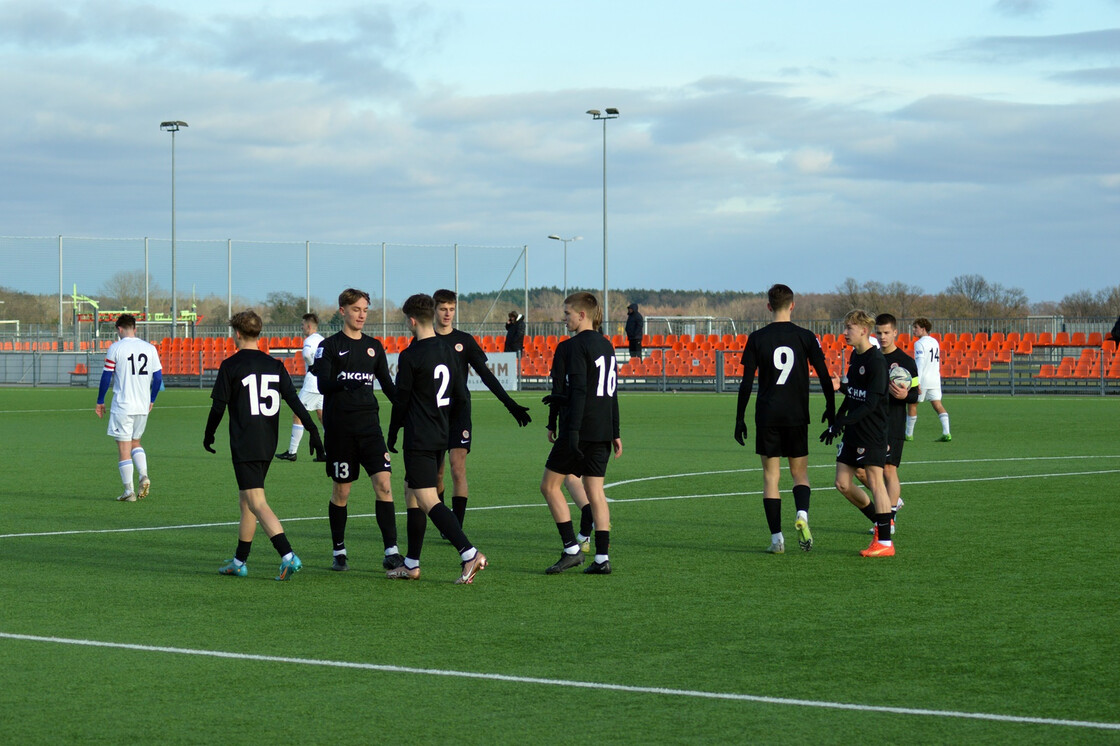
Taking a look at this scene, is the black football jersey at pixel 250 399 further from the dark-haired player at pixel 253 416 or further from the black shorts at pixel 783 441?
the black shorts at pixel 783 441

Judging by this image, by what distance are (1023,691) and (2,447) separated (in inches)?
739

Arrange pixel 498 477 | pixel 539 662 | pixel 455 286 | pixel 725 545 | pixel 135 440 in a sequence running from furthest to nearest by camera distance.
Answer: pixel 455 286, pixel 498 477, pixel 135 440, pixel 725 545, pixel 539 662

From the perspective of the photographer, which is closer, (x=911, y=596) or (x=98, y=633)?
(x=98, y=633)

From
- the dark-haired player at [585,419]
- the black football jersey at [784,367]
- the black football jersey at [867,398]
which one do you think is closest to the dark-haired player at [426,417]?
the dark-haired player at [585,419]

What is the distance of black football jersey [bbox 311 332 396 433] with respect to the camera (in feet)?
29.4

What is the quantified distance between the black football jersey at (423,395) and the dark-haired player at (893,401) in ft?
11.8

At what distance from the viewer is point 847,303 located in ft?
245

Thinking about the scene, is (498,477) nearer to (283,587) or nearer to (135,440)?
(135,440)

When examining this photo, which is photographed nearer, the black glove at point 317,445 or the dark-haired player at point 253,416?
the dark-haired player at point 253,416

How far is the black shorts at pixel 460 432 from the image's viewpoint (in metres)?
9.45

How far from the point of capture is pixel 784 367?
9422 mm

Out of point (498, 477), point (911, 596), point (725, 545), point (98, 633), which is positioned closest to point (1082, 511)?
point (725, 545)

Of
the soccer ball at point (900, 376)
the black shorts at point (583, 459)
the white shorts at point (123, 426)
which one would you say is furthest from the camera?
the white shorts at point (123, 426)

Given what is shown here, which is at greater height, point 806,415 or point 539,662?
point 806,415
